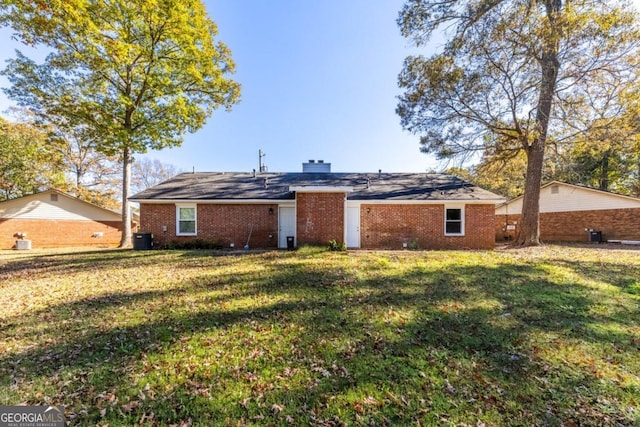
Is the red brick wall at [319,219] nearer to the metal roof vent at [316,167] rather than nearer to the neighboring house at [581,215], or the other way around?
the metal roof vent at [316,167]

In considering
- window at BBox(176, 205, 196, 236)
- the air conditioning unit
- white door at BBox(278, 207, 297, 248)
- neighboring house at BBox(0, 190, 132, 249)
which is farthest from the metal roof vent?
the air conditioning unit

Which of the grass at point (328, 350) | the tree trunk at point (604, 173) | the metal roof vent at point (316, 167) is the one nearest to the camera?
the grass at point (328, 350)

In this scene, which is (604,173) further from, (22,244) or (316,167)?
(22,244)

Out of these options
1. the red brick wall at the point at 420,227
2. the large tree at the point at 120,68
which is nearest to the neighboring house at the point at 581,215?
the red brick wall at the point at 420,227

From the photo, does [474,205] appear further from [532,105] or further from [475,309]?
[475,309]

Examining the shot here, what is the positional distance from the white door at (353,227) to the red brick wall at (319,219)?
158cm

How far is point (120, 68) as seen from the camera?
1427 centimetres

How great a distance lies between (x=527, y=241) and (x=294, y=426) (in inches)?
583

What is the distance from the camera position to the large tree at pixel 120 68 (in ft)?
42.1

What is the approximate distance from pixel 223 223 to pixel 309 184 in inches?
199

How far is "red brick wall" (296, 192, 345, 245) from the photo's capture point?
1180cm

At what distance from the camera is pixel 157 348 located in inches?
147

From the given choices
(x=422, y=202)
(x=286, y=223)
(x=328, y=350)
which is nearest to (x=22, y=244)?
(x=286, y=223)

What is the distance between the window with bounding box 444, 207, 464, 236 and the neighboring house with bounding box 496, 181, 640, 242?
921 centimetres
